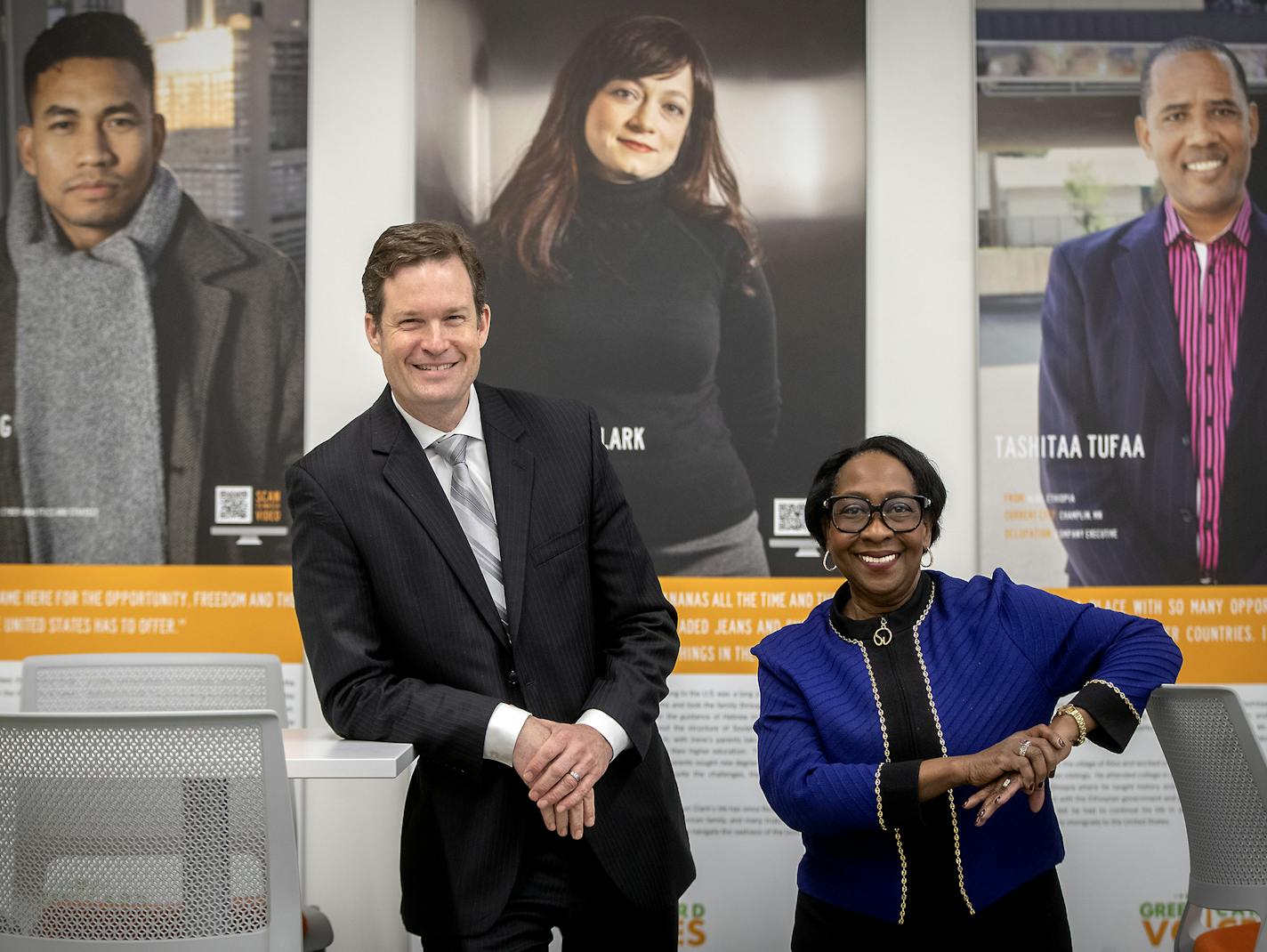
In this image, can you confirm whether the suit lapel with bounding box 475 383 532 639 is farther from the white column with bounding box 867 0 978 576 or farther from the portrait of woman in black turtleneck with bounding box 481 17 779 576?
the white column with bounding box 867 0 978 576

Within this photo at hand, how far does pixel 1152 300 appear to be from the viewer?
344 cm

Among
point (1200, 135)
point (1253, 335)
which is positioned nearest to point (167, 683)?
point (1253, 335)

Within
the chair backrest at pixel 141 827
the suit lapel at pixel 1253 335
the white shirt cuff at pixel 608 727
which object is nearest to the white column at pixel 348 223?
the white shirt cuff at pixel 608 727

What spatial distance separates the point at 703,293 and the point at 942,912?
1966 millimetres

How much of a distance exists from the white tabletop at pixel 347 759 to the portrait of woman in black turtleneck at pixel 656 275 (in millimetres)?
1815

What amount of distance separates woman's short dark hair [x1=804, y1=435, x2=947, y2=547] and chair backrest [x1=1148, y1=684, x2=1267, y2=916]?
51 cm

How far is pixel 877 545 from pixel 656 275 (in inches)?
61.1

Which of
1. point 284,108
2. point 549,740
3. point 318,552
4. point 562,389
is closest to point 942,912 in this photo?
point 549,740

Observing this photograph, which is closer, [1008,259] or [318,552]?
[318,552]

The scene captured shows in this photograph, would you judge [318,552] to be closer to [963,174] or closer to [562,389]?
[562,389]

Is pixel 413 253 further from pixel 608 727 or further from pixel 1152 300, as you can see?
pixel 1152 300

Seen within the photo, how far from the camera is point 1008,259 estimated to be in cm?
343

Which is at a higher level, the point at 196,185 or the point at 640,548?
the point at 196,185

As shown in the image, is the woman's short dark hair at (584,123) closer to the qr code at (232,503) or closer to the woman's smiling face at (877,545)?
the qr code at (232,503)
